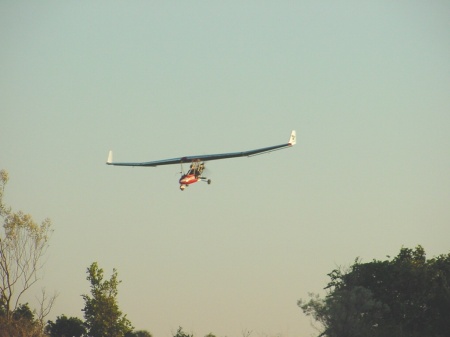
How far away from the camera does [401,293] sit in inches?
3718

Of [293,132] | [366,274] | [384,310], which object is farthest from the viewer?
[366,274]

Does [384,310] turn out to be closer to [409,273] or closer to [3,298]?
[409,273]

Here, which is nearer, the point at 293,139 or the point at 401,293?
the point at 293,139

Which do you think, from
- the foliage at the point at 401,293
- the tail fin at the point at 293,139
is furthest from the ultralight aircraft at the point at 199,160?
the foliage at the point at 401,293

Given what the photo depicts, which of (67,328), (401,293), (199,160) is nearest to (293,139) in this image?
(199,160)

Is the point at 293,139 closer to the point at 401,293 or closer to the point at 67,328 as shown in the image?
the point at 401,293

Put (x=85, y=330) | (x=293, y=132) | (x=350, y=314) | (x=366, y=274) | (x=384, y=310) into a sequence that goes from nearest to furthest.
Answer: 1. (x=293, y=132)
2. (x=350, y=314)
3. (x=384, y=310)
4. (x=366, y=274)
5. (x=85, y=330)

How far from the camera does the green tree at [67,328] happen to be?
10550cm

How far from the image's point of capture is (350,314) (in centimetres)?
7994

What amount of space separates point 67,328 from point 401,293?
34227mm

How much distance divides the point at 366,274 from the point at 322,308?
1653 centimetres

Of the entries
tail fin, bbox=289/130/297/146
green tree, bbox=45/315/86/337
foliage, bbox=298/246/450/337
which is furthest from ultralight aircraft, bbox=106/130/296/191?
green tree, bbox=45/315/86/337

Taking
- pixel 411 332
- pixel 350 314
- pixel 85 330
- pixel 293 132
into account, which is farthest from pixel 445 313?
pixel 85 330

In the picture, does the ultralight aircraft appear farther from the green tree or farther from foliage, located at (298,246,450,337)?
the green tree
